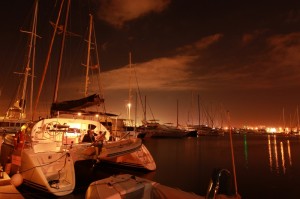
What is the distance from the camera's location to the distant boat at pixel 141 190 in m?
5.42

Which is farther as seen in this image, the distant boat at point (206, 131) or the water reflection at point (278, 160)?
the distant boat at point (206, 131)

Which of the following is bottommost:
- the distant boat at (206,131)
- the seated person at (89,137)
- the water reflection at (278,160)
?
the water reflection at (278,160)

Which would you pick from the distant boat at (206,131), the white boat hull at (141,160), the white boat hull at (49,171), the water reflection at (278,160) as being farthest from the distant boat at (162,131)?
the white boat hull at (49,171)

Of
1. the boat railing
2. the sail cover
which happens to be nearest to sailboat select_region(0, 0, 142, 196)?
the sail cover

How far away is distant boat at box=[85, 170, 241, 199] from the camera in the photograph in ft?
17.8

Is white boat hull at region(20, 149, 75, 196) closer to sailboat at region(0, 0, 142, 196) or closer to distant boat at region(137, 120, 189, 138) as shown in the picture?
sailboat at region(0, 0, 142, 196)

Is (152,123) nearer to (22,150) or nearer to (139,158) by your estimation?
(139,158)

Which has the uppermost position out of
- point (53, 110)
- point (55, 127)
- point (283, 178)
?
point (53, 110)

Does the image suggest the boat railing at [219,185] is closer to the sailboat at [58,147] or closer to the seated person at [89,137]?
the sailboat at [58,147]

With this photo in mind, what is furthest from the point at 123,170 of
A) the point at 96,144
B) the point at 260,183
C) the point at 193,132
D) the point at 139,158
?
the point at 193,132

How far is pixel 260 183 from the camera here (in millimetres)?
16328

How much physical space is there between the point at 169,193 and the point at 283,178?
16319 mm

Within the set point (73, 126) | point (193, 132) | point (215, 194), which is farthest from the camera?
point (193, 132)

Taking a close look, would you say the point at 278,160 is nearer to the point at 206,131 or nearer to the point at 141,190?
the point at 141,190
